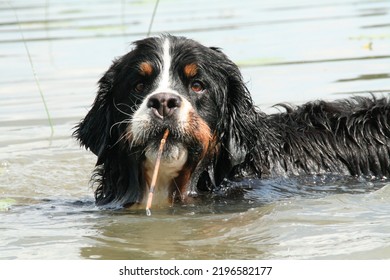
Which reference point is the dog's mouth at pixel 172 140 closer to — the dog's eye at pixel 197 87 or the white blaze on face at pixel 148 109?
the white blaze on face at pixel 148 109

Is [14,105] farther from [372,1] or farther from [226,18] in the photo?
[372,1]

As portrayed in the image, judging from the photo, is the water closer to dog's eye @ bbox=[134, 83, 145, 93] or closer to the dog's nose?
the dog's nose

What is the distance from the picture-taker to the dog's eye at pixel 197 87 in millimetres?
7008

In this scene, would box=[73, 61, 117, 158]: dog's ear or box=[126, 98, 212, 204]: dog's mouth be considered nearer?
box=[126, 98, 212, 204]: dog's mouth

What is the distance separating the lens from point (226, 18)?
17.7m

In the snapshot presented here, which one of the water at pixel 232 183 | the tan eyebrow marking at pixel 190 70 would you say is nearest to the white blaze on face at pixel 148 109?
the tan eyebrow marking at pixel 190 70

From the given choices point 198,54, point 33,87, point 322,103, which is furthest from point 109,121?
point 33,87

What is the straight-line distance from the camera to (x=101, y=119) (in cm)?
750

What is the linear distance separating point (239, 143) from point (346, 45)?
694 centimetres

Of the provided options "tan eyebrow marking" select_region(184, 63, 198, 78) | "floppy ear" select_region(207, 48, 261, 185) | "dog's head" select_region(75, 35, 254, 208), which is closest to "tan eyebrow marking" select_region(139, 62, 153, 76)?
"dog's head" select_region(75, 35, 254, 208)

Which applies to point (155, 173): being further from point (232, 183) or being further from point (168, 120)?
point (232, 183)

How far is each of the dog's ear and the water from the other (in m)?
0.52

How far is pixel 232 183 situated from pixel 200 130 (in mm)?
893

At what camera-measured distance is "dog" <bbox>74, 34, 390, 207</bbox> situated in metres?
6.79
